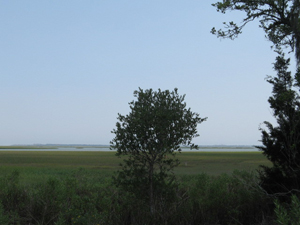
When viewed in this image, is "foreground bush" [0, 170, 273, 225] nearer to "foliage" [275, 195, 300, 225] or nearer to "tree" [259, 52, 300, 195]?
"tree" [259, 52, 300, 195]

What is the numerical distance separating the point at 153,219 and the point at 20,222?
5.33 metres

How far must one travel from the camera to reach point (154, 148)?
1022cm

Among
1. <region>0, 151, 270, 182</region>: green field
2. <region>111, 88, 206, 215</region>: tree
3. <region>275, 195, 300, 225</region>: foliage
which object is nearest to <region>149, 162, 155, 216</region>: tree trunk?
<region>111, 88, 206, 215</region>: tree

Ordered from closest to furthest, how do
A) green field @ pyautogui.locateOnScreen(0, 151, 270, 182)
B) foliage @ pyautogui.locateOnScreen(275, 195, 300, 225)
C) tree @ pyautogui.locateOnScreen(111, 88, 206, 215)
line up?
foliage @ pyautogui.locateOnScreen(275, 195, 300, 225) < tree @ pyautogui.locateOnScreen(111, 88, 206, 215) < green field @ pyautogui.locateOnScreen(0, 151, 270, 182)

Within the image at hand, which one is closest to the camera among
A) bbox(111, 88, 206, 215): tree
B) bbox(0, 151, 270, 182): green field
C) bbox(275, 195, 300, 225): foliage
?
bbox(275, 195, 300, 225): foliage

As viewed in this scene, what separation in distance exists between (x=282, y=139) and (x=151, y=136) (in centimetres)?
520

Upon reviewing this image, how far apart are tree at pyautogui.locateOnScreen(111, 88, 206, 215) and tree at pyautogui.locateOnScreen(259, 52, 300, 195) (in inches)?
131

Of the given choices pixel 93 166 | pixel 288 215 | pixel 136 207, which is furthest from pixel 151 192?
pixel 93 166

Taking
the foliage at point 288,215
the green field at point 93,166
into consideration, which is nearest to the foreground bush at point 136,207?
the foliage at point 288,215

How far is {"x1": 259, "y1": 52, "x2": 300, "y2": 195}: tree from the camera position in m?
11.0

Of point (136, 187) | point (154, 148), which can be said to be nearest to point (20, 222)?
point (136, 187)

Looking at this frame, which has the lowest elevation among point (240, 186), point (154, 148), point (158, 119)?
point (240, 186)

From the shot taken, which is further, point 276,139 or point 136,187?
point 276,139

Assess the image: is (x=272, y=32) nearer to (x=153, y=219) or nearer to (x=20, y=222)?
(x=153, y=219)
